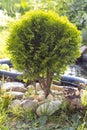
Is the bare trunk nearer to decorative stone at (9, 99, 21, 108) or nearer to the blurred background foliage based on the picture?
decorative stone at (9, 99, 21, 108)

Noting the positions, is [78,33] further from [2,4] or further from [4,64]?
[2,4]

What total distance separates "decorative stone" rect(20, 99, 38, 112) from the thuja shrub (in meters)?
0.31

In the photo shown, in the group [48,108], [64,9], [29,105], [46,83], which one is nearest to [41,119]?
[48,108]

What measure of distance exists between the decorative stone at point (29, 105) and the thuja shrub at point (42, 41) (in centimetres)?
31

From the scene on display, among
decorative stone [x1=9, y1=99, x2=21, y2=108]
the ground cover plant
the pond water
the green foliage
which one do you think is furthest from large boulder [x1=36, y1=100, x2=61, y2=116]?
the pond water

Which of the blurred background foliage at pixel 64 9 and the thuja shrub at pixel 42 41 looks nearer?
→ the thuja shrub at pixel 42 41

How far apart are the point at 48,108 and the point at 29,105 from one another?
0.21 m

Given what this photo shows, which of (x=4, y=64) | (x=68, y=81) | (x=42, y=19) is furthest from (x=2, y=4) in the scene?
(x=42, y=19)

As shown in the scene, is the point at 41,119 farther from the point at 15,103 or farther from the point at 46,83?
the point at 46,83

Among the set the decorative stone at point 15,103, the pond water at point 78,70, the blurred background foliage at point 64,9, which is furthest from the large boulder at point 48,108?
the blurred background foliage at point 64,9

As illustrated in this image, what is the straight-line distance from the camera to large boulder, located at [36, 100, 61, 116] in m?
3.04

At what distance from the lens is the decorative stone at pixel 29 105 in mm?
3135

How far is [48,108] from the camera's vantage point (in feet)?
10.0

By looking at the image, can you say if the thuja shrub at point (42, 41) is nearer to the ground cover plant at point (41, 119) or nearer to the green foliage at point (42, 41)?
the green foliage at point (42, 41)
